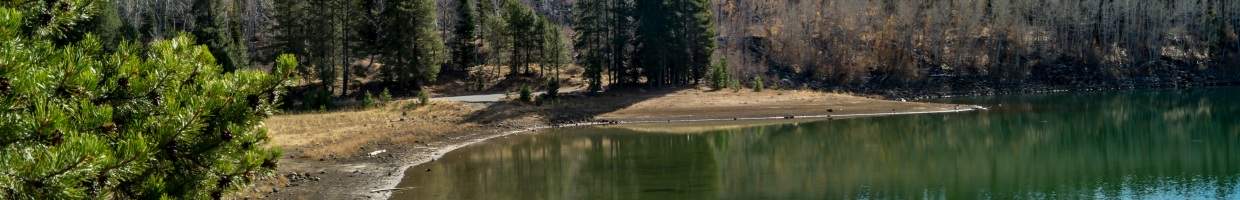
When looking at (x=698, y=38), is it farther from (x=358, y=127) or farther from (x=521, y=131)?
(x=358, y=127)

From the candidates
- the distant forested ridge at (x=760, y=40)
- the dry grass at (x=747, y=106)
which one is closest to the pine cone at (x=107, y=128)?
the dry grass at (x=747, y=106)

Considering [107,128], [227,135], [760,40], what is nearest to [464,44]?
[760,40]

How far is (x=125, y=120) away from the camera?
275 inches

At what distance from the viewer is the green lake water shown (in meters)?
24.5

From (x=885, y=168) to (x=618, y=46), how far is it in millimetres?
33504

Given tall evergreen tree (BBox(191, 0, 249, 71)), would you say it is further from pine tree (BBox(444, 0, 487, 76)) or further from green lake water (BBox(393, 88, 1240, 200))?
green lake water (BBox(393, 88, 1240, 200))

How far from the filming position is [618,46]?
61.4 metres

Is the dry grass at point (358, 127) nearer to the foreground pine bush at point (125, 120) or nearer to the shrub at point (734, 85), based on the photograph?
the shrub at point (734, 85)

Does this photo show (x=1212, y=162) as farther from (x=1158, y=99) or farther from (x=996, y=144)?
(x=1158, y=99)

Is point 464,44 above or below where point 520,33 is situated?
below

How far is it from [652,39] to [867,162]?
31.3m

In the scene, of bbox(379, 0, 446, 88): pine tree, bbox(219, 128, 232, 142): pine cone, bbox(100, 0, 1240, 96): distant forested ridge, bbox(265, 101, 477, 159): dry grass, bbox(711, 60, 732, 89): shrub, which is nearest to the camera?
bbox(219, 128, 232, 142): pine cone

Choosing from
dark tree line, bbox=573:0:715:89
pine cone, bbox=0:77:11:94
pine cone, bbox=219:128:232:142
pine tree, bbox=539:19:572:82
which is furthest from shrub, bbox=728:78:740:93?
pine cone, bbox=0:77:11:94

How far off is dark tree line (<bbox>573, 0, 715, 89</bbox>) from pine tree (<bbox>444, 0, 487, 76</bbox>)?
317 inches
